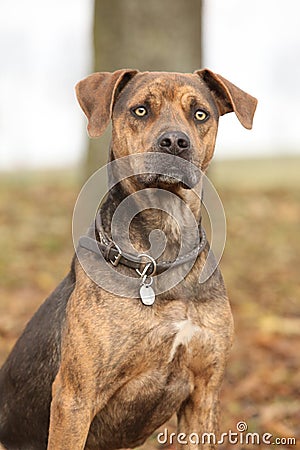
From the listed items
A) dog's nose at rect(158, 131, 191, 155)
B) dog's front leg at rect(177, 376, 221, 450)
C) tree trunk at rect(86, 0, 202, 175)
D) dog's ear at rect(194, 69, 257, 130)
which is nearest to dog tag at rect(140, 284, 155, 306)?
dog's front leg at rect(177, 376, 221, 450)

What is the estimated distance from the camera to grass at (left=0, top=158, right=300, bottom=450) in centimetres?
684

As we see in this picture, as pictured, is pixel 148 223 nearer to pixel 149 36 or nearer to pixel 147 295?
pixel 147 295

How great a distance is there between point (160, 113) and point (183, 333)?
1290 mm

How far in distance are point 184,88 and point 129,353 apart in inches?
63.5

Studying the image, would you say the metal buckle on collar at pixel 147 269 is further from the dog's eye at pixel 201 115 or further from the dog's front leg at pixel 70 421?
the dog's eye at pixel 201 115

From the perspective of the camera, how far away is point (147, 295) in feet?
14.8

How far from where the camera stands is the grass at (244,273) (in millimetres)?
6836

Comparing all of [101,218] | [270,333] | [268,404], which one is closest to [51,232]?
[270,333]

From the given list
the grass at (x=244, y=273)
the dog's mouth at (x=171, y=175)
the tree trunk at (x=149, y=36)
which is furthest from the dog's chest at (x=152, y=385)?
the tree trunk at (x=149, y=36)

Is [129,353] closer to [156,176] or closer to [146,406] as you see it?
[146,406]

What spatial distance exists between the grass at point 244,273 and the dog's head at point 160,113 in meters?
2.33

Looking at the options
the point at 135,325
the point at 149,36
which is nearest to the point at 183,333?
the point at 135,325

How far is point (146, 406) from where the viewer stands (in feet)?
15.2

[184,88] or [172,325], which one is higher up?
[184,88]
